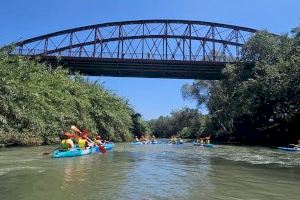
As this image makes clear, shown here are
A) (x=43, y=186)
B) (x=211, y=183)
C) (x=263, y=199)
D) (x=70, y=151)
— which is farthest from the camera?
(x=70, y=151)

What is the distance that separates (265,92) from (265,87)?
557 millimetres

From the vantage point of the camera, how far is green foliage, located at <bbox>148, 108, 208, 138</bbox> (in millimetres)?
96850

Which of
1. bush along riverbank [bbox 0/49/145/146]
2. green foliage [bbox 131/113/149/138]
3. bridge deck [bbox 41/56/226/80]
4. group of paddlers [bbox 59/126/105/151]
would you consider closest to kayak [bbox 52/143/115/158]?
group of paddlers [bbox 59/126/105/151]

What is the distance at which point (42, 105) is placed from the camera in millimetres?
35219

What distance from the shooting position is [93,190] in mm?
12656

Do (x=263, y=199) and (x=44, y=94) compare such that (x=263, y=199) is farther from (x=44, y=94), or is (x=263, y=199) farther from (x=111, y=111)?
(x=111, y=111)

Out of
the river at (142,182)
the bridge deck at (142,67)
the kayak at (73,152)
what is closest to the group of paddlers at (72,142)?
the kayak at (73,152)

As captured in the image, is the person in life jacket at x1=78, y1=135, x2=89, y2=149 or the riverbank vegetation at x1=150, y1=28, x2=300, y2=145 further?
the riverbank vegetation at x1=150, y1=28, x2=300, y2=145

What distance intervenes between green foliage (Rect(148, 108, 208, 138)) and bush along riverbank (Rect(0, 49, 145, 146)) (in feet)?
113

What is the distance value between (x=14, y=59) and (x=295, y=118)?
29.4 meters

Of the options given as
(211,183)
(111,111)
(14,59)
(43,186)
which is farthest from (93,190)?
(111,111)

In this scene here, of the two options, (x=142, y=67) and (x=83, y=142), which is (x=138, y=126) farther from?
(x=83, y=142)

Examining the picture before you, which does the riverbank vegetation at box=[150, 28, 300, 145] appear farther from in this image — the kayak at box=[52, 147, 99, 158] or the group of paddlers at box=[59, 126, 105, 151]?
the kayak at box=[52, 147, 99, 158]

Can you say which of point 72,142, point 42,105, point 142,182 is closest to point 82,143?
point 72,142
